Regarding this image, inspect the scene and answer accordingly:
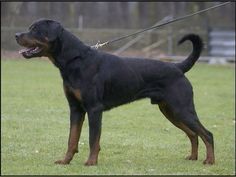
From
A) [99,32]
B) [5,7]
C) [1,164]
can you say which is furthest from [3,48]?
[1,164]

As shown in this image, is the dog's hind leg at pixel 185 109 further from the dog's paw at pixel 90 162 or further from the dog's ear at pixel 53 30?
the dog's ear at pixel 53 30

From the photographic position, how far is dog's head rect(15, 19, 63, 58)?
20.6ft

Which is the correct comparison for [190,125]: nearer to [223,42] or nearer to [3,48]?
[223,42]

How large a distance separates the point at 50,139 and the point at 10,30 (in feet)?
68.5

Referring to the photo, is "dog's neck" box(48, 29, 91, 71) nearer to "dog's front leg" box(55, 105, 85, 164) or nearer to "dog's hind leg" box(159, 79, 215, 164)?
"dog's front leg" box(55, 105, 85, 164)

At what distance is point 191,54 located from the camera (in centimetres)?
713

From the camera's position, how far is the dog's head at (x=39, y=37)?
627cm

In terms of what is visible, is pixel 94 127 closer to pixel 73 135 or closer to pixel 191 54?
pixel 73 135

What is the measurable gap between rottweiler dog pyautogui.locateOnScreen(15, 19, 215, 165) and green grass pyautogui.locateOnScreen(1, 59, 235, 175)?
0.34 m

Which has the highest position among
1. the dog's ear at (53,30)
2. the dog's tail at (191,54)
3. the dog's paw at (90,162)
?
the dog's ear at (53,30)

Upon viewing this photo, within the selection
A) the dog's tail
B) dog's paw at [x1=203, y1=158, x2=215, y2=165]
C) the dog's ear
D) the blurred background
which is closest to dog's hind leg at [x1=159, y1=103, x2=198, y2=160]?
dog's paw at [x1=203, y1=158, x2=215, y2=165]

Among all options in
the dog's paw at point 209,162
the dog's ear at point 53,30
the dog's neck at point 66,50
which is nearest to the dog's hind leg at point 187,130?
the dog's paw at point 209,162

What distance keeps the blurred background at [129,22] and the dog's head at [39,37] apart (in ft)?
66.1

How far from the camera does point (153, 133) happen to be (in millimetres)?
9188
